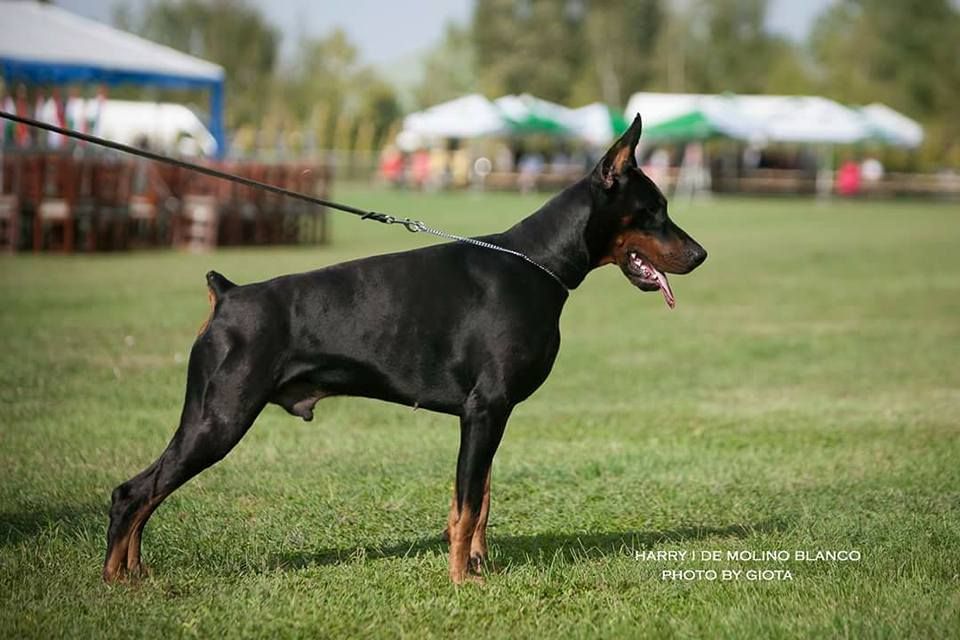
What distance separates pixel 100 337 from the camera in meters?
13.9

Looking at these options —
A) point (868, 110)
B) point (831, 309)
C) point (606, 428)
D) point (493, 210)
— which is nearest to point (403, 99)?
point (868, 110)

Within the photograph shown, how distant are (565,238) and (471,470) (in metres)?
1.14

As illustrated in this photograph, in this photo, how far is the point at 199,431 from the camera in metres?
5.44

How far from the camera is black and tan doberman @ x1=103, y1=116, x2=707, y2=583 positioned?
5469 mm

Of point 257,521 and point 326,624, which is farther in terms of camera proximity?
point 257,521

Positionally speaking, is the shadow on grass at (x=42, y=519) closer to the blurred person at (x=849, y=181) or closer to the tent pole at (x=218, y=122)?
the tent pole at (x=218, y=122)

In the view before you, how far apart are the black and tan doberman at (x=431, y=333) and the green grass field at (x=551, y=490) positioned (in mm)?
488

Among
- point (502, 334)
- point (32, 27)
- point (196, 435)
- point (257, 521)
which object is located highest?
point (32, 27)

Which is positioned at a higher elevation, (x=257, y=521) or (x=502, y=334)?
(x=502, y=334)

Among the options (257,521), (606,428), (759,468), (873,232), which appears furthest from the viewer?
(873,232)

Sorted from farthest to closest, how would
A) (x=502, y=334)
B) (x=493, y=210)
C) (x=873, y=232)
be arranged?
1. (x=493, y=210)
2. (x=873, y=232)
3. (x=502, y=334)

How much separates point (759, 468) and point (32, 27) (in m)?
22.3

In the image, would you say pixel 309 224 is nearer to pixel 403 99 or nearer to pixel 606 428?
pixel 606 428

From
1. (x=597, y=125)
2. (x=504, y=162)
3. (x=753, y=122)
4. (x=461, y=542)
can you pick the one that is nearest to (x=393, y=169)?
(x=504, y=162)
